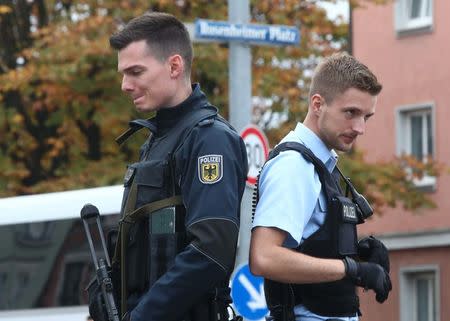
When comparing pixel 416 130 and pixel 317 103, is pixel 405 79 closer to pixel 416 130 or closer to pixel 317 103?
pixel 416 130

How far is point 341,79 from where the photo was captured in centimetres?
531

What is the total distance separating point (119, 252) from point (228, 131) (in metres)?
0.56

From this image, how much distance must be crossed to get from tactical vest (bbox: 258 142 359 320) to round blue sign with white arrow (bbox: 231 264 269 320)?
24.1 ft

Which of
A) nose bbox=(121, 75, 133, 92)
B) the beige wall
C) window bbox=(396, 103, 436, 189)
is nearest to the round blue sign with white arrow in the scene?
nose bbox=(121, 75, 133, 92)

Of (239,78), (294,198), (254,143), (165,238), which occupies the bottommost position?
(254,143)

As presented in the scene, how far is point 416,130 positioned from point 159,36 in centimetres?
2585

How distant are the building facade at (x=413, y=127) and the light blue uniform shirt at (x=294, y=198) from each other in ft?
80.0

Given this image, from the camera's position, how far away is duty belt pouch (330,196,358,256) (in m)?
5.21

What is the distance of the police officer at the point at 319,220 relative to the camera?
16.8ft

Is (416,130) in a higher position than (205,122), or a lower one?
lower

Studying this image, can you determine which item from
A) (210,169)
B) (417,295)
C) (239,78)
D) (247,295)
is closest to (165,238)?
(210,169)

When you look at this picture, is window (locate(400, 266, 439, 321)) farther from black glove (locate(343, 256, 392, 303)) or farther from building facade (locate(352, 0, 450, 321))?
black glove (locate(343, 256, 392, 303))

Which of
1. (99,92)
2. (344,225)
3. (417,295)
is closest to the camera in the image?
(344,225)

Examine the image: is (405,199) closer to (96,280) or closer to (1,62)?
(1,62)
